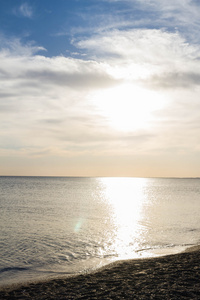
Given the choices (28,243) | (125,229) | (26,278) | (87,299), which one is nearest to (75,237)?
(28,243)

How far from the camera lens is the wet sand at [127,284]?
39.2 feet

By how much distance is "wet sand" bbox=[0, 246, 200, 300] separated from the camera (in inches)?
470

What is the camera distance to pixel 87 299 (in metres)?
11.7

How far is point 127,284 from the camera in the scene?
13453 mm

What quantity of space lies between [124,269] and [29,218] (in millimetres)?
24710

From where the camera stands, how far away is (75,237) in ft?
91.1

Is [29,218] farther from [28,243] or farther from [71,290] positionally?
[71,290]

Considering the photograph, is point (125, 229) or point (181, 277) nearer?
point (181, 277)

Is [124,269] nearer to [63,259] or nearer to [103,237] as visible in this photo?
[63,259]

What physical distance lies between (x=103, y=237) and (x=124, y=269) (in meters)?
11.6

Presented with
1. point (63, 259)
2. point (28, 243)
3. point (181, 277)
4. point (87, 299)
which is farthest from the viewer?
point (28, 243)

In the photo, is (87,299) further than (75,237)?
No

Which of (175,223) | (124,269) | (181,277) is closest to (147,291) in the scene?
(181,277)

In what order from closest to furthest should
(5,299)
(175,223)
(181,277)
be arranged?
(5,299)
(181,277)
(175,223)
